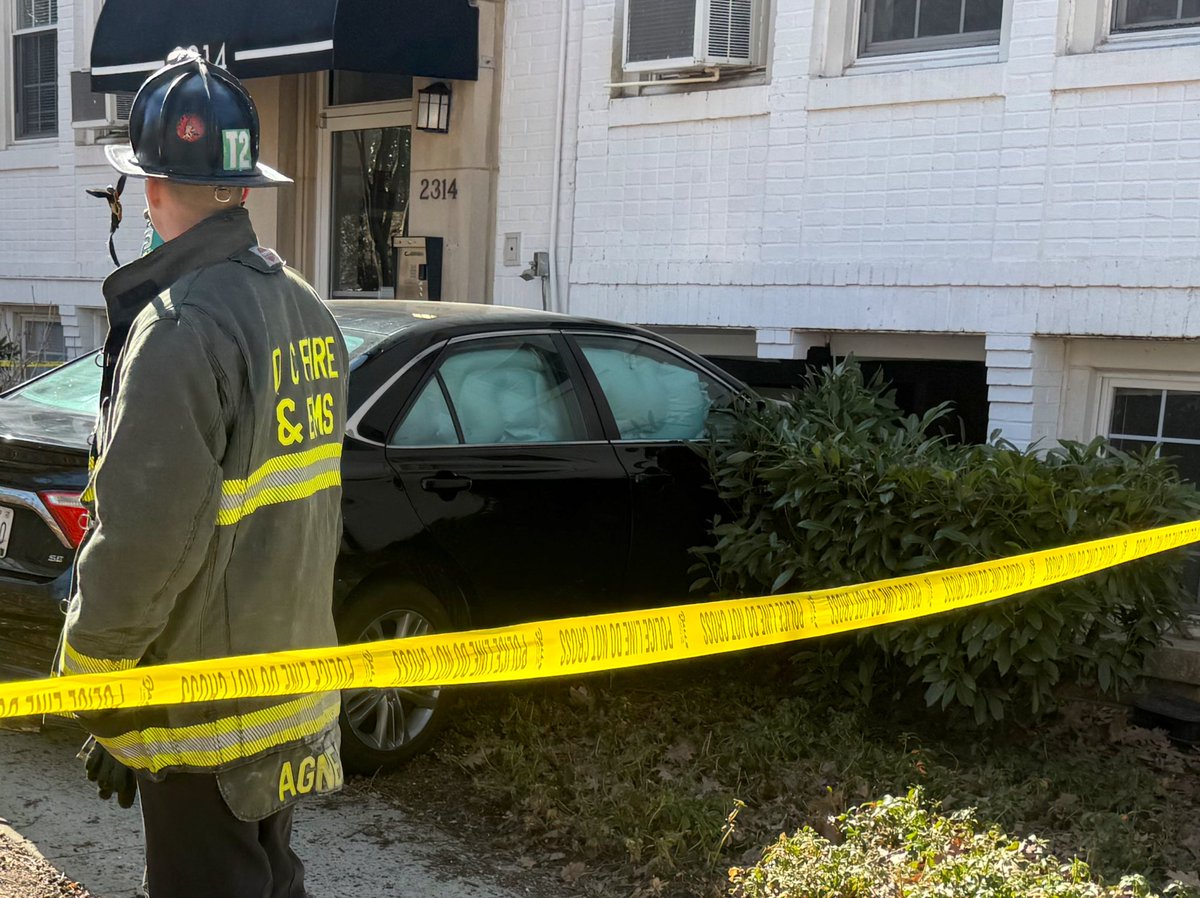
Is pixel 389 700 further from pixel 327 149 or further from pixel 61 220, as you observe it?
pixel 61 220

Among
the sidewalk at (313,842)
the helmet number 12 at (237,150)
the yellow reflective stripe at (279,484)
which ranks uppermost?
the helmet number 12 at (237,150)

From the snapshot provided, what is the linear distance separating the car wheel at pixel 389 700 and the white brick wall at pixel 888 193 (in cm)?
361

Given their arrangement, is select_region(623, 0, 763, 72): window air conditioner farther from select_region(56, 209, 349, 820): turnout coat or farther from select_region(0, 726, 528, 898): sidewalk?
select_region(56, 209, 349, 820): turnout coat

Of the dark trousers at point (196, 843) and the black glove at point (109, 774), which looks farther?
the black glove at point (109, 774)

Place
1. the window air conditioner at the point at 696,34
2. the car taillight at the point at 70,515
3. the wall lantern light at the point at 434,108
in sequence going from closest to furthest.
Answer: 1. the car taillight at the point at 70,515
2. the window air conditioner at the point at 696,34
3. the wall lantern light at the point at 434,108

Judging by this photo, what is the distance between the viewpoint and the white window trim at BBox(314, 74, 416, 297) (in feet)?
34.6

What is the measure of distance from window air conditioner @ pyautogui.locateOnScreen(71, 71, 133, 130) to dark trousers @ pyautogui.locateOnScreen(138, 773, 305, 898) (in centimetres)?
995

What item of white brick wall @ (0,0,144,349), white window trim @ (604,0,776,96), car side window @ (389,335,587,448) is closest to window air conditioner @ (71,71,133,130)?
white brick wall @ (0,0,144,349)

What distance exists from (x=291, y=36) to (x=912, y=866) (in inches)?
266

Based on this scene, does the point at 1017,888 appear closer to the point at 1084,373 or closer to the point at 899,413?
the point at 899,413

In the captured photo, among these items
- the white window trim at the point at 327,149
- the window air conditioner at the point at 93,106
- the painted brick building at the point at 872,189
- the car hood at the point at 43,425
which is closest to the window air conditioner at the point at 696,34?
the painted brick building at the point at 872,189

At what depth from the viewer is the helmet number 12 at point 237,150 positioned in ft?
8.62

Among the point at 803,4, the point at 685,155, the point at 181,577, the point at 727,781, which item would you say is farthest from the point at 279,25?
the point at 181,577

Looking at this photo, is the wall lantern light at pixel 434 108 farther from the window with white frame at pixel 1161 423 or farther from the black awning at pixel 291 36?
the window with white frame at pixel 1161 423
